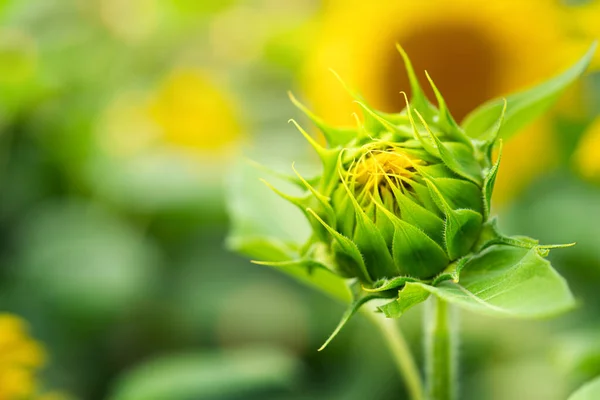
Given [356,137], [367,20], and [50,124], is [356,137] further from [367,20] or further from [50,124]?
[50,124]

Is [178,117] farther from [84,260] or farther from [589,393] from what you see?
[589,393]

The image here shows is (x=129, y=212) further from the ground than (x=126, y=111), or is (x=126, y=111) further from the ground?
(x=126, y=111)

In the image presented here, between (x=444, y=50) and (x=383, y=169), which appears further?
(x=444, y=50)

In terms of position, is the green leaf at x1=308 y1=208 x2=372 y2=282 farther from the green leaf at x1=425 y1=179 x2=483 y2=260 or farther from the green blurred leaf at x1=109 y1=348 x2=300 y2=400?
the green blurred leaf at x1=109 y1=348 x2=300 y2=400

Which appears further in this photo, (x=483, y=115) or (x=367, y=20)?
(x=367, y=20)

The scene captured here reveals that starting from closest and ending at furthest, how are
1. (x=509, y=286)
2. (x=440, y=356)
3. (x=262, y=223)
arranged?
1. (x=509, y=286)
2. (x=440, y=356)
3. (x=262, y=223)

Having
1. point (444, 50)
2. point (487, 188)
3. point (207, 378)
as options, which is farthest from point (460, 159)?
point (444, 50)

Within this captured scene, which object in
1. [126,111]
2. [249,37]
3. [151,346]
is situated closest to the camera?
[151,346]

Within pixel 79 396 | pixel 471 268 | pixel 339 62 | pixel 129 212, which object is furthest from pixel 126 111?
pixel 471 268
